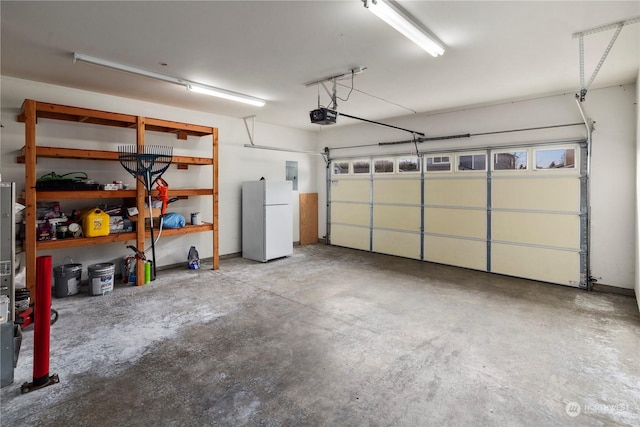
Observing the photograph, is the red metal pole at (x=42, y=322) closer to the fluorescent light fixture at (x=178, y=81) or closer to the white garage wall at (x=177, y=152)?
the fluorescent light fixture at (x=178, y=81)

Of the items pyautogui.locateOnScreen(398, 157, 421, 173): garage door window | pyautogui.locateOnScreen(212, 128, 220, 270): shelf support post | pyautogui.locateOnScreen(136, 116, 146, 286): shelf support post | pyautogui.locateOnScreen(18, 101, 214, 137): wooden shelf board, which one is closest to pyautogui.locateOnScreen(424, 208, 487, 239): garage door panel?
pyautogui.locateOnScreen(398, 157, 421, 173): garage door window

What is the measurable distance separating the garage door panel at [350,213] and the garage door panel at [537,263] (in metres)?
2.68

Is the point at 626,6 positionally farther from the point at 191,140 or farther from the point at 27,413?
the point at 191,140

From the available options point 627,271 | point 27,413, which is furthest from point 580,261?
point 27,413

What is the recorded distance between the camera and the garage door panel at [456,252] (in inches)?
222

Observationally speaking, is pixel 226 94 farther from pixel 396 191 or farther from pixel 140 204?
pixel 396 191

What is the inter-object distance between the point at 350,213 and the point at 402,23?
17.1 ft

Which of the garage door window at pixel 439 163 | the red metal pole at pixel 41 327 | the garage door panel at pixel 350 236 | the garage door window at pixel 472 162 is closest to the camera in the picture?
the red metal pole at pixel 41 327

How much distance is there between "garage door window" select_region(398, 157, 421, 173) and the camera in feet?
21.0

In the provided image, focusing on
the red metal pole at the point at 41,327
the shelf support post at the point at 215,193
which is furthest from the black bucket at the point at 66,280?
the red metal pole at the point at 41,327

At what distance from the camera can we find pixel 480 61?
359 centimetres

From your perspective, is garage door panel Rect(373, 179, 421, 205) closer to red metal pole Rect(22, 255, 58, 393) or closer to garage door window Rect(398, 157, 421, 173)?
garage door window Rect(398, 157, 421, 173)

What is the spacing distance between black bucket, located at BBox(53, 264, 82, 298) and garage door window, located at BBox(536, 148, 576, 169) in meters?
6.79

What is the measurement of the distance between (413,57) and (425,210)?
340 centimetres
